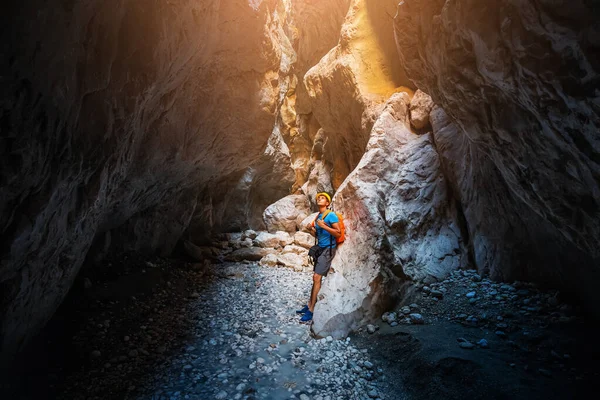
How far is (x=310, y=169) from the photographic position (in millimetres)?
25328

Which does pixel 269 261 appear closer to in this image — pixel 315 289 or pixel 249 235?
pixel 249 235

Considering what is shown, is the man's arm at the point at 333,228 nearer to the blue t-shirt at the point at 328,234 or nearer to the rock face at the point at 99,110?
the blue t-shirt at the point at 328,234

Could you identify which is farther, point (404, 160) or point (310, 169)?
point (310, 169)

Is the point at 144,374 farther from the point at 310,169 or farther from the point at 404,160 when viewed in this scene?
the point at 310,169

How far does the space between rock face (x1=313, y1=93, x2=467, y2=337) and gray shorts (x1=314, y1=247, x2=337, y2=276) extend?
0.57 ft

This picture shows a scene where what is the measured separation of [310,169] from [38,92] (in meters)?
23.2

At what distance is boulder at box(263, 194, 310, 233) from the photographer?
21.0 m

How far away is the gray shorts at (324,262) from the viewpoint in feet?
22.2

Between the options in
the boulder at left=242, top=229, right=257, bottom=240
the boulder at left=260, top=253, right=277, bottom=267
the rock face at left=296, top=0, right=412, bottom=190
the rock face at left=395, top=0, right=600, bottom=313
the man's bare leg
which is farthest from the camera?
the boulder at left=242, top=229, right=257, bottom=240

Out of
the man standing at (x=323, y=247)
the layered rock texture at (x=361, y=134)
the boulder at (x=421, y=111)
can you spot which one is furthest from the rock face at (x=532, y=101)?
the man standing at (x=323, y=247)

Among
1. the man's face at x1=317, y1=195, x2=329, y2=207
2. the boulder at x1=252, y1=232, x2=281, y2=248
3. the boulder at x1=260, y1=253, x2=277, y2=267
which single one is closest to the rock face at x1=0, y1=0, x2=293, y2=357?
the man's face at x1=317, y1=195, x2=329, y2=207

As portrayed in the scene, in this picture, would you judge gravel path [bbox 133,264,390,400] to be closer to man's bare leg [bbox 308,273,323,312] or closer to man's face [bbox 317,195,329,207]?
man's bare leg [bbox 308,273,323,312]

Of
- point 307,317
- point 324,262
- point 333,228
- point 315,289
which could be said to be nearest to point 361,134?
point 333,228

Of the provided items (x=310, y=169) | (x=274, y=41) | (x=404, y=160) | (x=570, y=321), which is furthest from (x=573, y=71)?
(x=310, y=169)
